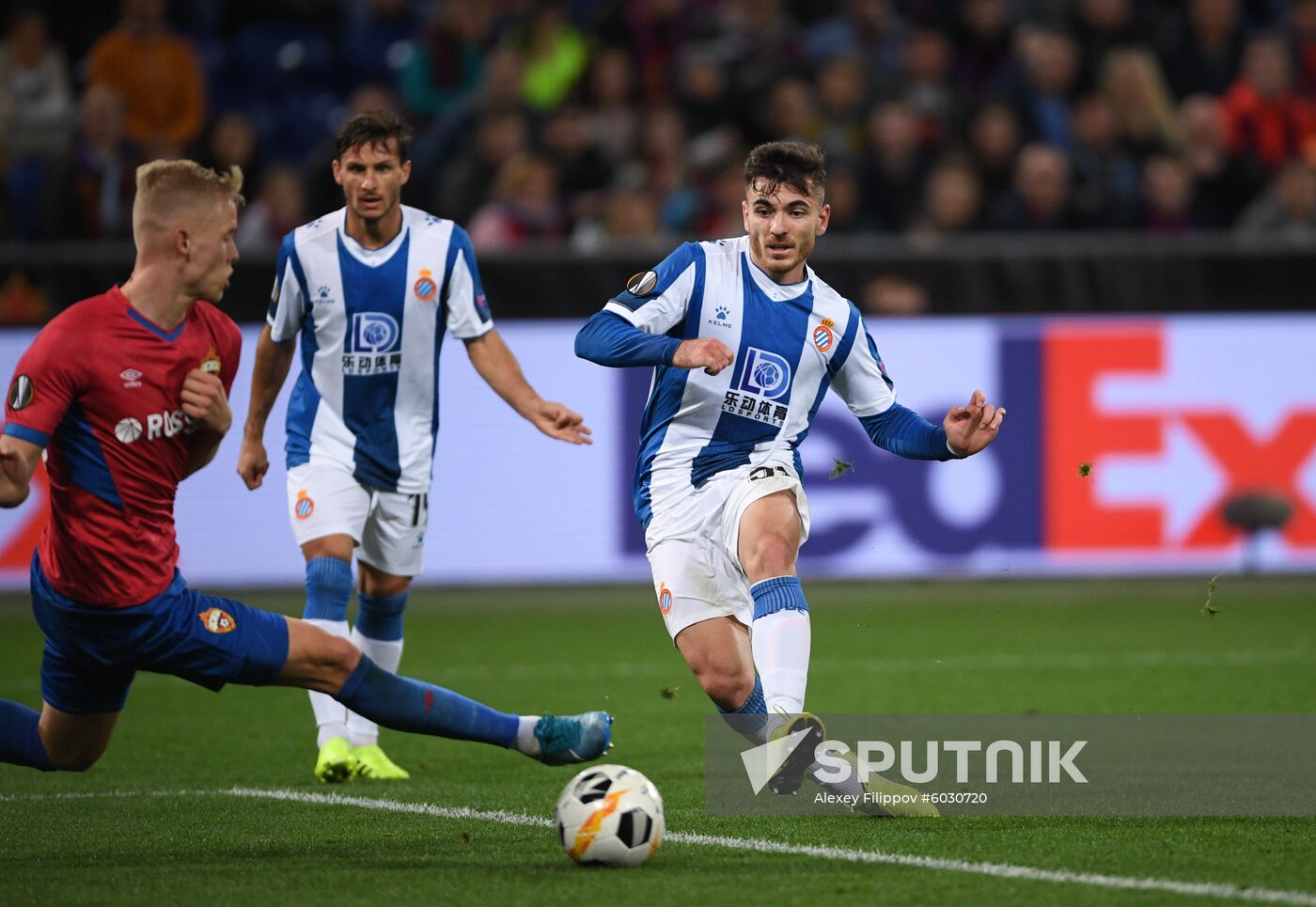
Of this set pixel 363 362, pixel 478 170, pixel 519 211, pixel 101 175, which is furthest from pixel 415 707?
pixel 478 170

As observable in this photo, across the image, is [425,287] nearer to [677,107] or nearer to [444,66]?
[677,107]

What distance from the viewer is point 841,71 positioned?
1441cm

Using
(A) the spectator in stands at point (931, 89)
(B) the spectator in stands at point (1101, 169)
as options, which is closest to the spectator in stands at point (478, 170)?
(A) the spectator in stands at point (931, 89)

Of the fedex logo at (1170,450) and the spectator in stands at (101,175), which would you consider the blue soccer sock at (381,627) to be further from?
the spectator in stands at (101,175)

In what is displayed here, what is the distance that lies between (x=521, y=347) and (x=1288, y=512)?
5121 mm

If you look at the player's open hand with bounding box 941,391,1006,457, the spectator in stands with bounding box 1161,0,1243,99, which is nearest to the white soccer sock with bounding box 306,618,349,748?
the player's open hand with bounding box 941,391,1006,457

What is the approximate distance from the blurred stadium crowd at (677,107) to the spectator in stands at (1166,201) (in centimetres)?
2

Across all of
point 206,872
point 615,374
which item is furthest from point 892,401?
point 615,374

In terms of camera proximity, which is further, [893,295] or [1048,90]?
[1048,90]

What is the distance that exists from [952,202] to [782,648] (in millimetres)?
8265

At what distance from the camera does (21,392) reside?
16.2ft

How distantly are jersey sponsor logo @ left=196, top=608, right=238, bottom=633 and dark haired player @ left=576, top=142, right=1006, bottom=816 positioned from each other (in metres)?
1.45

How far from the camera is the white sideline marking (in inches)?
182

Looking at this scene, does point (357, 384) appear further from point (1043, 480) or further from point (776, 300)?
point (1043, 480)
